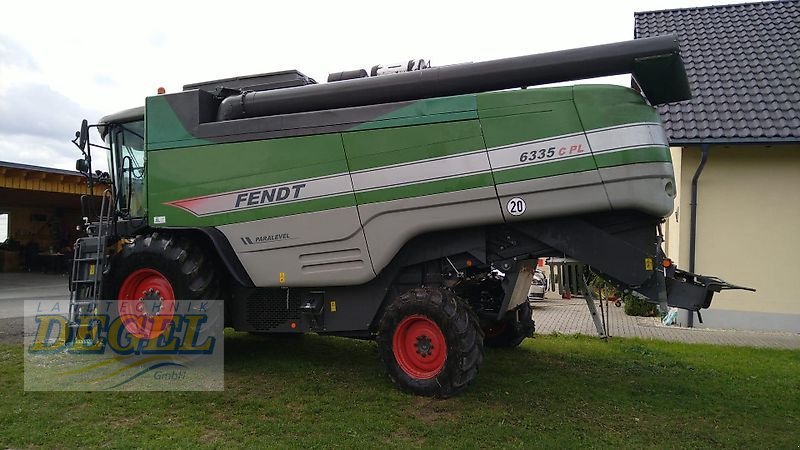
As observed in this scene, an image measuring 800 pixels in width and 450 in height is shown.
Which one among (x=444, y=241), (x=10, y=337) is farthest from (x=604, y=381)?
(x=10, y=337)

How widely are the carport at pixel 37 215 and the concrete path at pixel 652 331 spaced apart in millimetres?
13184

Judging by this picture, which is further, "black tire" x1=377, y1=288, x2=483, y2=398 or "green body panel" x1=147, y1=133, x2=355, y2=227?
"green body panel" x1=147, y1=133, x2=355, y2=227

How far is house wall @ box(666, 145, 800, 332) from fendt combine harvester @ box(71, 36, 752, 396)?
5306 mm

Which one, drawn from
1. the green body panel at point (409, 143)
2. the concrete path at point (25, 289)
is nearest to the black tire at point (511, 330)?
the green body panel at point (409, 143)

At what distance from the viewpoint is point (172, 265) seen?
20.7 feet

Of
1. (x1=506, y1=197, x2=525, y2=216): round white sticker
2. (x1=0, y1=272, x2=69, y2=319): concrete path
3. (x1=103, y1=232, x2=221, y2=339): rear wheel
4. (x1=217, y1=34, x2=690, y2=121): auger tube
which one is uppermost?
(x1=217, y1=34, x2=690, y2=121): auger tube

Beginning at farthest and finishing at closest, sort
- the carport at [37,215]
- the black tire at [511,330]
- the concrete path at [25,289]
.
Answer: the carport at [37,215] → the concrete path at [25,289] → the black tire at [511,330]

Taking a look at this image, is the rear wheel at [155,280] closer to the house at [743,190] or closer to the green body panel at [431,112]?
the green body panel at [431,112]

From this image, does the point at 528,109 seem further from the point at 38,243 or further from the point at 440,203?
the point at 38,243

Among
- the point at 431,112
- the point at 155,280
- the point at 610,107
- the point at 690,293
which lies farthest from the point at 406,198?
the point at 155,280

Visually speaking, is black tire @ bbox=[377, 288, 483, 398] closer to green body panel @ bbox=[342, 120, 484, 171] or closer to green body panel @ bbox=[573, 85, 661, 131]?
green body panel @ bbox=[342, 120, 484, 171]

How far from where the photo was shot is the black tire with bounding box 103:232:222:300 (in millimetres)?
6254

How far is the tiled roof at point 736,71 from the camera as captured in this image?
9.90 metres

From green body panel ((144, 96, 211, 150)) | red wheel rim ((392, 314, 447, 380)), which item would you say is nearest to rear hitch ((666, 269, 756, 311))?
red wheel rim ((392, 314, 447, 380))
